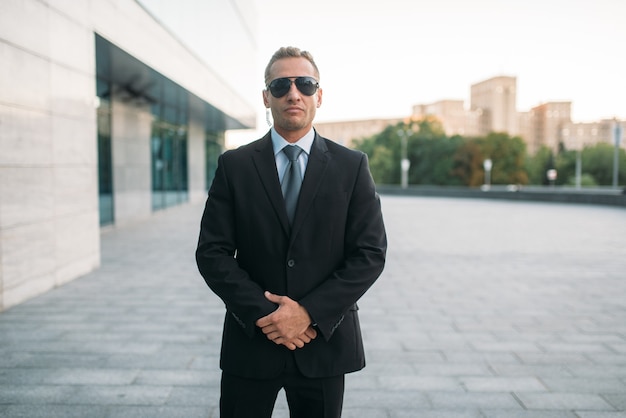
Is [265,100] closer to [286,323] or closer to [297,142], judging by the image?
[297,142]

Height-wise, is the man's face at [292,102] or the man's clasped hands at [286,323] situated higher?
the man's face at [292,102]

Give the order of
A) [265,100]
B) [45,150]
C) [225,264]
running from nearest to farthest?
[225,264]
[265,100]
[45,150]

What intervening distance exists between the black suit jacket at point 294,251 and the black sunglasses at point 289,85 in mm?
211

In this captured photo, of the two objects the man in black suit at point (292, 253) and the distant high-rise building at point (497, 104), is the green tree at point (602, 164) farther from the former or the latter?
the man in black suit at point (292, 253)

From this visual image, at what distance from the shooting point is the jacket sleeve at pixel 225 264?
193 centimetres

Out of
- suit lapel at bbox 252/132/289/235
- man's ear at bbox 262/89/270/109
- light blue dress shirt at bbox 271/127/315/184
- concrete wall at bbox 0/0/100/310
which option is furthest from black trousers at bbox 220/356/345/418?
concrete wall at bbox 0/0/100/310

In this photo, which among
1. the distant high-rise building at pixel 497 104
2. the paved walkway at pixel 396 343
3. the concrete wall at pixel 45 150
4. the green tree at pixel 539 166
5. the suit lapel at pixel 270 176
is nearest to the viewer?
the suit lapel at pixel 270 176

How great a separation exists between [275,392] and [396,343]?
2970 mm

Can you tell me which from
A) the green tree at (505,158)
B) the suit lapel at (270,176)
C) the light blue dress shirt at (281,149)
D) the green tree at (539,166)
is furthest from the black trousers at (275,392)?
the green tree at (539,166)

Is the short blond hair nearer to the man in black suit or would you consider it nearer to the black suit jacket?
the man in black suit

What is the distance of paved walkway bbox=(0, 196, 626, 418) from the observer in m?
3.56

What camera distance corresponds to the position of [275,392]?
6.77ft

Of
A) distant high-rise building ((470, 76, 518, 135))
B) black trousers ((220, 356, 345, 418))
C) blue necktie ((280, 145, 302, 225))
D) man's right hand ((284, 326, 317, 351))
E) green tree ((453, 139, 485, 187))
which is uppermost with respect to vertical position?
distant high-rise building ((470, 76, 518, 135))

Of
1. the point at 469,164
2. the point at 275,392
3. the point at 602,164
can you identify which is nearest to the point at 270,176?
the point at 275,392
